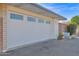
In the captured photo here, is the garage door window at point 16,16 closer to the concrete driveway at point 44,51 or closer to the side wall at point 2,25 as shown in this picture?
the side wall at point 2,25

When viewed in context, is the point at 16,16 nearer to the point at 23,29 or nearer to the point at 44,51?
the point at 23,29

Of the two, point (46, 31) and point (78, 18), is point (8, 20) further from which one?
point (78, 18)

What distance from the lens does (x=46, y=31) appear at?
21.3m

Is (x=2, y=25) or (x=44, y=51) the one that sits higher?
(x=2, y=25)

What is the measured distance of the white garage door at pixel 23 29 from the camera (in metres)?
12.9

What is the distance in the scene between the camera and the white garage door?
42.2 feet

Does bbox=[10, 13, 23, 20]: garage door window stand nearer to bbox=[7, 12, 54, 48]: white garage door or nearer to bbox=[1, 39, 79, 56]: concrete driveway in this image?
bbox=[7, 12, 54, 48]: white garage door

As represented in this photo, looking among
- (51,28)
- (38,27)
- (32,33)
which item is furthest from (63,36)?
(32,33)

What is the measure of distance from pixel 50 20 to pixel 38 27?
519cm

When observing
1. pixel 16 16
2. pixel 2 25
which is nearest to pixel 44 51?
pixel 2 25

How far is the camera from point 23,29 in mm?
14945

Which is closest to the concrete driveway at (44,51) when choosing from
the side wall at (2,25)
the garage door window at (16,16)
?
the side wall at (2,25)

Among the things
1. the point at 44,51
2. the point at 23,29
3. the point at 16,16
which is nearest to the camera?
the point at 44,51

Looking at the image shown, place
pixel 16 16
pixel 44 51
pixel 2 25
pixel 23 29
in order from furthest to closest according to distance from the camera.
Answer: pixel 23 29 < pixel 16 16 < pixel 44 51 < pixel 2 25
